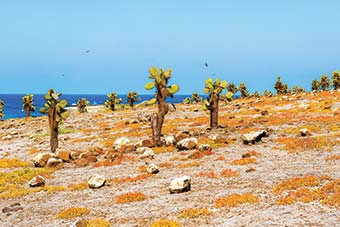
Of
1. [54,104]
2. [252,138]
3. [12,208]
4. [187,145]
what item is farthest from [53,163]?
[252,138]

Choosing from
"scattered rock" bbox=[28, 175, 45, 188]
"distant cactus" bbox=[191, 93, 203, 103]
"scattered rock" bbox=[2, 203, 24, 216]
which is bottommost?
"scattered rock" bbox=[2, 203, 24, 216]

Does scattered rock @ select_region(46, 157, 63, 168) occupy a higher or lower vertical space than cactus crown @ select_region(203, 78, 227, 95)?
lower

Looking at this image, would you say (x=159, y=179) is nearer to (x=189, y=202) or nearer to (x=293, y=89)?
(x=189, y=202)

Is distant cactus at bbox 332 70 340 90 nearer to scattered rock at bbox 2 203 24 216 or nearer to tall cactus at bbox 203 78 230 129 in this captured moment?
tall cactus at bbox 203 78 230 129

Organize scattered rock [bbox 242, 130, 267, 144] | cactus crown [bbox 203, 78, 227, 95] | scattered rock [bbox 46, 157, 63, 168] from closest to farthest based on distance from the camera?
1. scattered rock [bbox 46, 157, 63, 168]
2. scattered rock [bbox 242, 130, 267, 144]
3. cactus crown [bbox 203, 78, 227, 95]

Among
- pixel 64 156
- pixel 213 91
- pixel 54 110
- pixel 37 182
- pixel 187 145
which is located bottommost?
pixel 37 182

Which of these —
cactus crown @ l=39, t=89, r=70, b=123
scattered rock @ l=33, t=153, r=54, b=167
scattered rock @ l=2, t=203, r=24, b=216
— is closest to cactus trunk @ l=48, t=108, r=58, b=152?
cactus crown @ l=39, t=89, r=70, b=123

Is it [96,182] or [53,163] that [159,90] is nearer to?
[53,163]

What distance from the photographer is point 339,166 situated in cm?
2400

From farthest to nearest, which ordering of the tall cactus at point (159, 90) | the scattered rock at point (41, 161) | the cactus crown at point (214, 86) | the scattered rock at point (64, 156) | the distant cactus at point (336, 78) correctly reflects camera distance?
1. the distant cactus at point (336, 78)
2. the cactus crown at point (214, 86)
3. the tall cactus at point (159, 90)
4. the scattered rock at point (64, 156)
5. the scattered rock at point (41, 161)

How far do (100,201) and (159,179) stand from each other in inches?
215

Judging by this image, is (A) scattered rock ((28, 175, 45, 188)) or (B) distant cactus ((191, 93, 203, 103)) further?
(B) distant cactus ((191, 93, 203, 103))

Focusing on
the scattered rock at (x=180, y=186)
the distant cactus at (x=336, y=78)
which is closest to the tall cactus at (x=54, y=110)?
the scattered rock at (x=180, y=186)

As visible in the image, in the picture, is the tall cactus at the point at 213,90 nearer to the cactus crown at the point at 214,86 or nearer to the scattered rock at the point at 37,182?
the cactus crown at the point at 214,86
